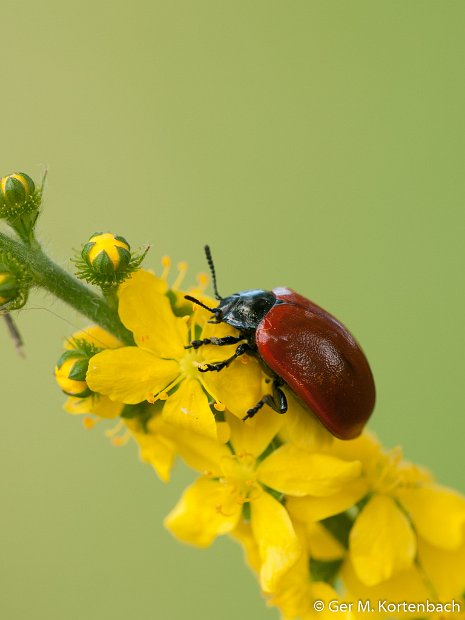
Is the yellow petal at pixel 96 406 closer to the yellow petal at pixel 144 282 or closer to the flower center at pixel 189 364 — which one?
the flower center at pixel 189 364

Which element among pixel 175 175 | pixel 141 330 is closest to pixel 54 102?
pixel 175 175

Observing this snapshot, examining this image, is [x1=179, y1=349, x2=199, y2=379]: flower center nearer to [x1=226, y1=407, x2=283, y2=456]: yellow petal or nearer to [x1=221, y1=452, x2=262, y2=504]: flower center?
[x1=226, y1=407, x2=283, y2=456]: yellow petal

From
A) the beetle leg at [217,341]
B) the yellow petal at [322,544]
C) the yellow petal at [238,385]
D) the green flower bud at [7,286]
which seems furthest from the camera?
the yellow petal at [322,544]

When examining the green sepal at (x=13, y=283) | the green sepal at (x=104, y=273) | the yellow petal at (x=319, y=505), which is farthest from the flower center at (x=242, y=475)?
the green sepal at (x=13, y=283)

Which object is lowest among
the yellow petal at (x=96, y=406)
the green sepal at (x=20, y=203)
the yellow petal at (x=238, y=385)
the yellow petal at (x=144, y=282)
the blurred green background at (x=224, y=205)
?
the blurred green background at (x=224, y=205)

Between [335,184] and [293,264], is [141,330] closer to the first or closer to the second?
[293,264]

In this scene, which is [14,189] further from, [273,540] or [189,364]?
[273,540]

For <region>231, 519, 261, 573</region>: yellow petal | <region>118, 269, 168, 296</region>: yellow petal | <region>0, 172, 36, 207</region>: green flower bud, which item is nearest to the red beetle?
<region>118, 269, 168, 296</region>: yellow petal
